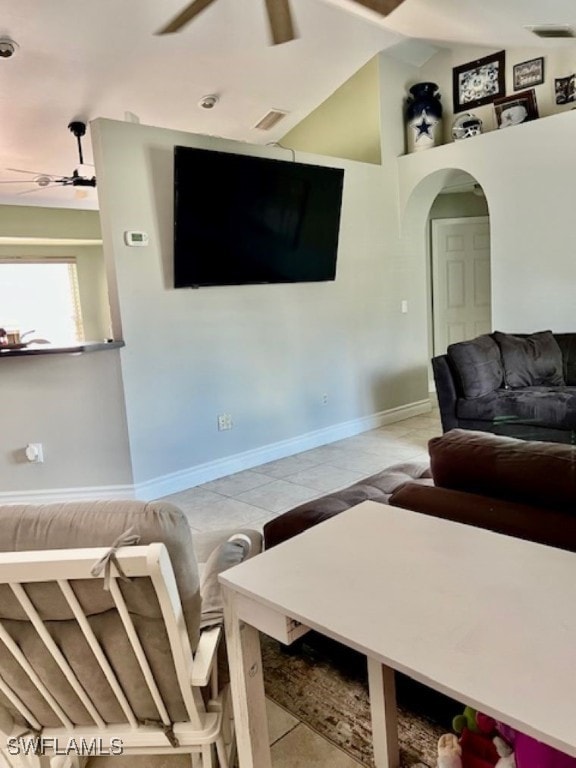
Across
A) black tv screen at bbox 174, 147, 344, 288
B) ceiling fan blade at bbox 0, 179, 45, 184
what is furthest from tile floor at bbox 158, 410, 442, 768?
ceiling fan blade at bbox 0, 179, 45, 184

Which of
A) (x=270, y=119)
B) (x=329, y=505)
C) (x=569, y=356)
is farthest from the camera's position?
(x=270, y=119)

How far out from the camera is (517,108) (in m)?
4.55

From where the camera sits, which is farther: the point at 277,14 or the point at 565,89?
the point at 565,89

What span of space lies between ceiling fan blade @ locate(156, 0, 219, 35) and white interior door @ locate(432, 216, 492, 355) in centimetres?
443

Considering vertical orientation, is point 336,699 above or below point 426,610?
below

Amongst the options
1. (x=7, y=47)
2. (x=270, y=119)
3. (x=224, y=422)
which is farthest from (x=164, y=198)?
(x=270, y=119)

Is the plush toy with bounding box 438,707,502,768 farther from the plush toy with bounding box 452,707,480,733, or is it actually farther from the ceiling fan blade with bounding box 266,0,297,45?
the ceiling fan blade with bounding box 266,0,297,45

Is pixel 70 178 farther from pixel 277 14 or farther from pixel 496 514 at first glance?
pixel 496 514

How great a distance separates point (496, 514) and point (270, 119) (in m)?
4.89

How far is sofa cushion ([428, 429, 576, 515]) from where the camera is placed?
1.36 metres

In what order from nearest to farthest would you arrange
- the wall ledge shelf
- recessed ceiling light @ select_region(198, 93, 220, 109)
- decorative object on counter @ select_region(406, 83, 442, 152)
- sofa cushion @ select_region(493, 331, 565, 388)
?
the wall ledge shelf → sofa cushion @ select_region(493, 331, 565, 388) → recessed ceiling light @ select_region(198, 93, 220, 109) → decorative object on counter @ select_region(406, 83, 442, 152)

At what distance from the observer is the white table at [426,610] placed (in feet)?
2.46

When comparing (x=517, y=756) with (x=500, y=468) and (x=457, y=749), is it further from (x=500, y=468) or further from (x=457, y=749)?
(x=500, y=468)

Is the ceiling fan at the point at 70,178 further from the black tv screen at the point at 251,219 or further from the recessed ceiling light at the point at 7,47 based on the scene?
the black tv screen at the point at 251,219
